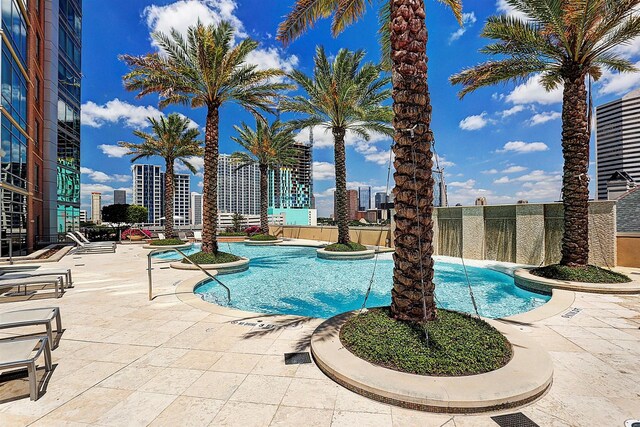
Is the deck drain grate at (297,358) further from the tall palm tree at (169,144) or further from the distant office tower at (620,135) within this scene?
the distant office tower at (620,135)

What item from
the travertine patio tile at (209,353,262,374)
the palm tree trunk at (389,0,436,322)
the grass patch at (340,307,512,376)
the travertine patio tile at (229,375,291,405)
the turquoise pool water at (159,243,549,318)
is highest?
the palm tree trunk at (389,0,436,322)

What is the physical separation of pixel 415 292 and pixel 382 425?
2.20m

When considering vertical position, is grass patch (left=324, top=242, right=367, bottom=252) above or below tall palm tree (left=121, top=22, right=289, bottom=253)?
below

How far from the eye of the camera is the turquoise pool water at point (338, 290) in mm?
8391

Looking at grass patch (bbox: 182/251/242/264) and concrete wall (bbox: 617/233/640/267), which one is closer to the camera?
concrete wall (bbox: 617/233/640/267)

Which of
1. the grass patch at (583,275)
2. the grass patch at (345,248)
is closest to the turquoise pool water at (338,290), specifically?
the grass patch at (583,275)

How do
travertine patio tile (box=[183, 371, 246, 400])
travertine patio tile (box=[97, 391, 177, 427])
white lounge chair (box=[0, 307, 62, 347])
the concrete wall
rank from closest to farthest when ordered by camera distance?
travertine patio tile (box=[97, 391, 177, 427]) < travertine patio tile (box=[183, 371, 246, 400]) < white lounge chair (box=[0, 307, 62, 347]) < the concrete wall

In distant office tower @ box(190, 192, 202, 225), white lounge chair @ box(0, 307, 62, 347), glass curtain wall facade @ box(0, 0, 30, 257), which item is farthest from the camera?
distant office tower @ box(190, 192, 202, 225)

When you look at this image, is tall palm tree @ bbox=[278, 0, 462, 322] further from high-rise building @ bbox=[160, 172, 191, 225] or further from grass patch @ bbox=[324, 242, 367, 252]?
high-rise building @ bbox=[160, 172, 191, 225]

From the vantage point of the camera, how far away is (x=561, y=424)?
9.67 ft

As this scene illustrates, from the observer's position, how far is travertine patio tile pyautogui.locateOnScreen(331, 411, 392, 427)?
9.65 ft

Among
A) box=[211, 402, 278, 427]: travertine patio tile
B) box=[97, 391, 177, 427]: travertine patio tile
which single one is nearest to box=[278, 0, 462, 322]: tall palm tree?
box=[211, 402, 278, 427]: travertine patio tile

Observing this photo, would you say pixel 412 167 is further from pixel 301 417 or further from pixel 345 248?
pixel 345 248

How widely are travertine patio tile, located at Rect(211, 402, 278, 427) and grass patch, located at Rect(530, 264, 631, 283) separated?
9948 mm
